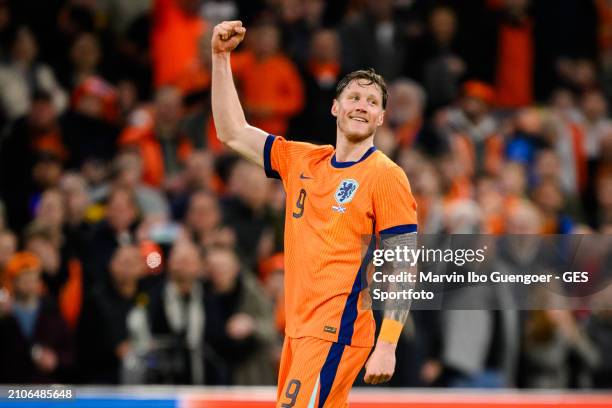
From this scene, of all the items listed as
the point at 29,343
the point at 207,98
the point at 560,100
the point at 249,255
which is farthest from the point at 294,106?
the point at 29,343

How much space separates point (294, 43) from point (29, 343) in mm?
4617

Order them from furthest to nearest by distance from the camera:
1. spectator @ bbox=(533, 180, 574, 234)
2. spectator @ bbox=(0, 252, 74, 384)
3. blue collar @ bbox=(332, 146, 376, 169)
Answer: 1. spectator @ bbox=(533, 180, 574, 234)
2. spectator @ bbox=(0, 252, 74, 384)
3. blue collar @ bbox=(332, 146, 376, 169)

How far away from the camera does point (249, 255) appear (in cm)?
966

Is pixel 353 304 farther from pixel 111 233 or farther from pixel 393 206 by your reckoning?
pixel 111 233

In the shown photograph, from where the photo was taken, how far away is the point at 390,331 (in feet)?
17.0

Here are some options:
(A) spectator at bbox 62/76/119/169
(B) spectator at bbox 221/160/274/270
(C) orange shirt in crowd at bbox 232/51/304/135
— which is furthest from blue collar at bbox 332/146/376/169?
(C) orange shirt in crowd at bbox 232/51/304/135

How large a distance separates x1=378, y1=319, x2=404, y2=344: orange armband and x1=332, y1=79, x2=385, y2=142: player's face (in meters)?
0.82

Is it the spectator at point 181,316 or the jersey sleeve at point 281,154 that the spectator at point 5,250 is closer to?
the spectator at point 181,316

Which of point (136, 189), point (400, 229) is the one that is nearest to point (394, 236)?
point (400, 229)

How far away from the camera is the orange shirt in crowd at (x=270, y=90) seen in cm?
1109

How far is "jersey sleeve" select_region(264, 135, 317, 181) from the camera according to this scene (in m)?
5.65

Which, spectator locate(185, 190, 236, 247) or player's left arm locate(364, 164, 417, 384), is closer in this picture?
player's left arm locate(364, 164, 417, 384)

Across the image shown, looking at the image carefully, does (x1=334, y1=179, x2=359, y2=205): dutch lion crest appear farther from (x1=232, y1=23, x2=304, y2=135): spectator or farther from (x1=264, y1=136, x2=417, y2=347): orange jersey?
(x1=232, y1=23, x2=304, y2=135): spectator

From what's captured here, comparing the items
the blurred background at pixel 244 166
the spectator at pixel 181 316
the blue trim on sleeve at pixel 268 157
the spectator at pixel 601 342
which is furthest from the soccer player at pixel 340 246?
the spectator at pixel 601 342
